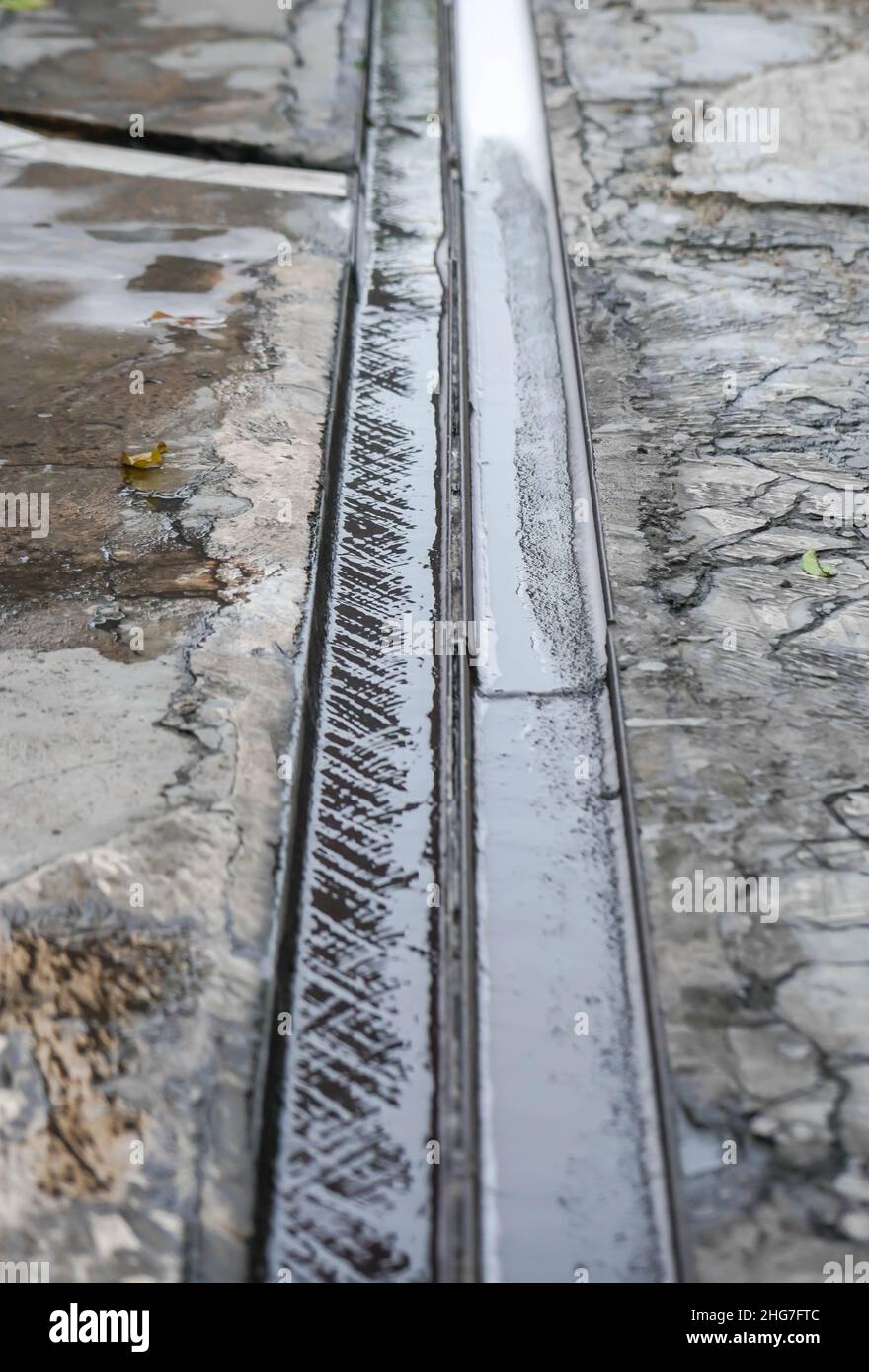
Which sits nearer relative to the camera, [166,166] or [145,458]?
[145,458]

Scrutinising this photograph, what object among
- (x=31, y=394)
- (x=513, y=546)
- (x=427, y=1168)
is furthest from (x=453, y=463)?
(x=427, y=1168)

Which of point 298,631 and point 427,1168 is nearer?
point 427,1168

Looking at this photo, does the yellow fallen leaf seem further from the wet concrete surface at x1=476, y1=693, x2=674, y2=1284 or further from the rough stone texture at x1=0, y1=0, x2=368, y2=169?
the rough stone texture at x1=0, y1=0, x2=368, y2=169

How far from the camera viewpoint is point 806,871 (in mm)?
1604

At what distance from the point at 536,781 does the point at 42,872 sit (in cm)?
65

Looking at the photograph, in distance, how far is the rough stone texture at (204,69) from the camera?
358 cm

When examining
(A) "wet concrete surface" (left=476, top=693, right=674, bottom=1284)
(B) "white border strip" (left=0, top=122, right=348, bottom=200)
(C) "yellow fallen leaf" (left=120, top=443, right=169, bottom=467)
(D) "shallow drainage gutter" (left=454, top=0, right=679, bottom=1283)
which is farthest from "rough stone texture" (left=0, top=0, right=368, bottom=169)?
(A) "wet concrete surface" (left=476, top=693, right=674, bottom=1284)

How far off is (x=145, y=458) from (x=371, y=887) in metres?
1.01

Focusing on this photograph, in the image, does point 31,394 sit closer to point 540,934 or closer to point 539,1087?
point 540,934

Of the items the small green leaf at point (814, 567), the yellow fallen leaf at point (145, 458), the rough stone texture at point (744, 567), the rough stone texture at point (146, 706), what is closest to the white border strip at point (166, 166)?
the rough stone texture at point (146, 706)

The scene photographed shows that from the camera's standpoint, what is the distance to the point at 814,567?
7.03ft

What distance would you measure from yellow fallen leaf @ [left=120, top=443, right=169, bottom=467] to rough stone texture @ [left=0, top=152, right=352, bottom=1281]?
0.07 feet

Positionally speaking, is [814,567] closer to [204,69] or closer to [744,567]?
[744,567]

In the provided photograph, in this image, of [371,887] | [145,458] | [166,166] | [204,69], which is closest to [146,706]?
[371,887]
